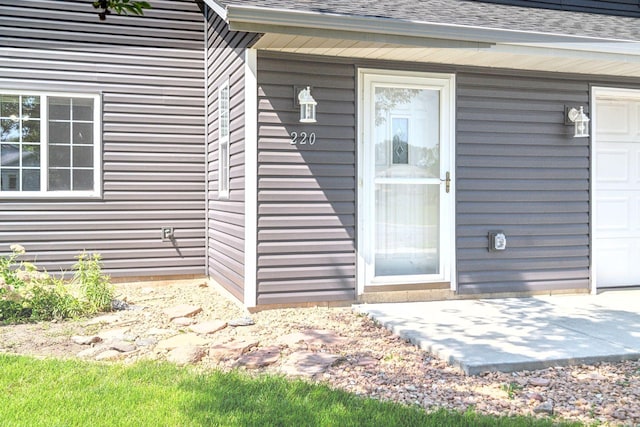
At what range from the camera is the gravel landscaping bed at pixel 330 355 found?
311cm

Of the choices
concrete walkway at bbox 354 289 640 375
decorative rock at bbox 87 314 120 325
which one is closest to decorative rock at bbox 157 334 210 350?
decorative rock at bbox 87 314 120 325

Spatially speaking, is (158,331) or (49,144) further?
(49,144)

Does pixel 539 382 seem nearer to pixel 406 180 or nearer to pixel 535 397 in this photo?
pixel 535 397

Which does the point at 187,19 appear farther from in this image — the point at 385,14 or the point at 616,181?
the point at 616,181

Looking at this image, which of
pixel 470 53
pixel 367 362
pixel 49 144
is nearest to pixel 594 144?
pixel 470 53

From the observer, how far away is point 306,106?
4.98 metres

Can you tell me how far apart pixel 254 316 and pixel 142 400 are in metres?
1.98

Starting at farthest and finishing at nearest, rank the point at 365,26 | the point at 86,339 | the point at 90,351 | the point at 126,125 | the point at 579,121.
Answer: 1. the point at 126,125
2. the point at 579,121
3. the point at 365,26
4. the point at 86,339
5. the point at 90,351

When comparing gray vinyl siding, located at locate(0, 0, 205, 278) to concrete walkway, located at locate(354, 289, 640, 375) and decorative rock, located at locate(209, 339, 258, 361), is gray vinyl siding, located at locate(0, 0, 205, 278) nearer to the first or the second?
concrete walkway, located at locate(354, 289, 640, 375)

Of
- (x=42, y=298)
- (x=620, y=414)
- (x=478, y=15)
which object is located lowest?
(x=620, y=414)

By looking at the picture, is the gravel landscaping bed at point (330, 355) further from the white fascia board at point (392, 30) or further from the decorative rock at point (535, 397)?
the white fascia board at point (392, 30)

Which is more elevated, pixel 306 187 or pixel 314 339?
pixel 306 187

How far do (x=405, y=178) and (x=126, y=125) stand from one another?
3.37 metres

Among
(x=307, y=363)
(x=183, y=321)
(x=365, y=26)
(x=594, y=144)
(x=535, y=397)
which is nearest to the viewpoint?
(x=535, y=397)
